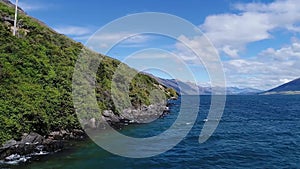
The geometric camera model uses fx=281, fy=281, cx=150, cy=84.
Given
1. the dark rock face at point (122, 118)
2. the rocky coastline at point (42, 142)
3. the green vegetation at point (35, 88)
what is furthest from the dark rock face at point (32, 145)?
the dark rock face at point (122, 118)

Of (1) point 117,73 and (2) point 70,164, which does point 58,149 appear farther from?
(1) point 117,73

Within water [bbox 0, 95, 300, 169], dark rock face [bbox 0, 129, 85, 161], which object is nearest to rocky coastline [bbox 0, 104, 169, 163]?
dark rock face [bbox 0, 129, 85, 161]

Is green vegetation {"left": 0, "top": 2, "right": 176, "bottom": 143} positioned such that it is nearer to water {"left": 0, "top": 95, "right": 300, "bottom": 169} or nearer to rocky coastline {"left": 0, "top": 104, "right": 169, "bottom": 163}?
rocky coastline {"left": 0, "top": 104, "right": 169, "bottom": 163}

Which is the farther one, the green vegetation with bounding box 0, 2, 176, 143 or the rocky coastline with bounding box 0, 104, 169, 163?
the green vegetation with bounding box 0, 2, 176, 143

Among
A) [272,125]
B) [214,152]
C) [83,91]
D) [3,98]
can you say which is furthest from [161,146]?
[272,125]

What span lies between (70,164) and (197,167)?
572 inches

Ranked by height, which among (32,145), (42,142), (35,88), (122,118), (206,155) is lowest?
(206,155)

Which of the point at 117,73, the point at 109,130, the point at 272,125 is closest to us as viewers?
the point at 109,130

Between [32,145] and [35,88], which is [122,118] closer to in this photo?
[35,88]

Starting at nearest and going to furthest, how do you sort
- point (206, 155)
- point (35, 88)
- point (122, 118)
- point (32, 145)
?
point (32, 145)
point (206, 155)
point (35, 88)
point (122, 118)

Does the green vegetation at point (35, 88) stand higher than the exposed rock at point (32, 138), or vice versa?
the green vegetation at point (35, 88)

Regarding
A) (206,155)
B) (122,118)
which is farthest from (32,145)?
(122,118)

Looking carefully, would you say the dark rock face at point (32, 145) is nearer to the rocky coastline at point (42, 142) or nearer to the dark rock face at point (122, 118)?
the rocky coastline at point (42, 142)

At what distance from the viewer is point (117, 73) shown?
80.9m
